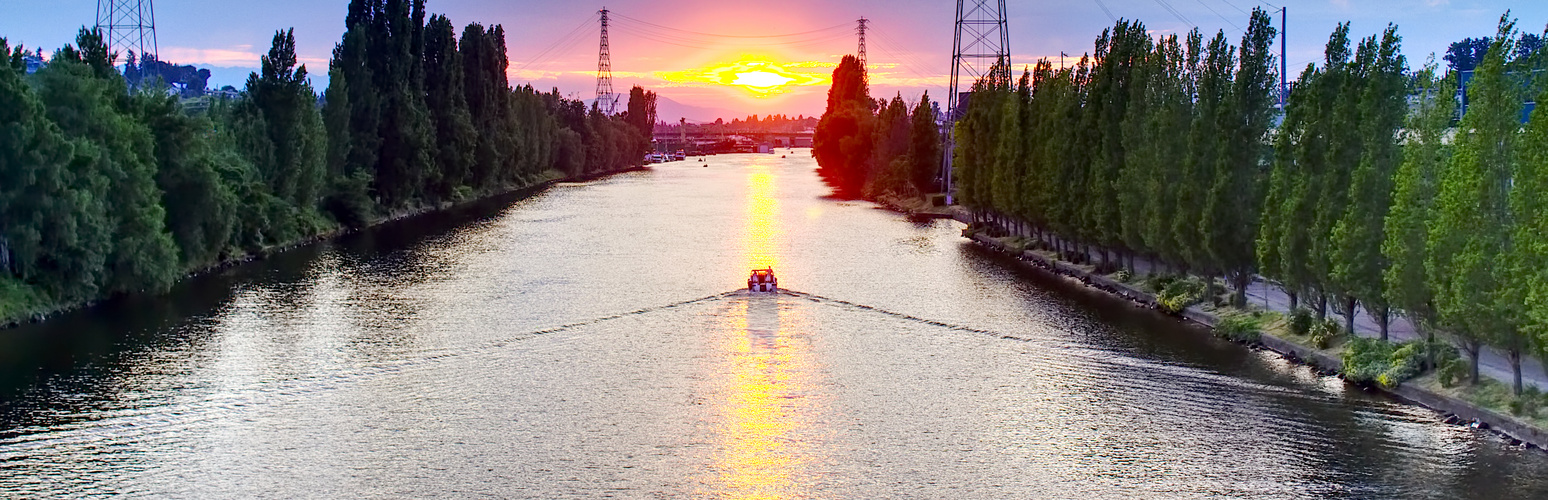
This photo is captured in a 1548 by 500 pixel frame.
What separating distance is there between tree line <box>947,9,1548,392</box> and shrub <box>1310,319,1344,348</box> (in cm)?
48

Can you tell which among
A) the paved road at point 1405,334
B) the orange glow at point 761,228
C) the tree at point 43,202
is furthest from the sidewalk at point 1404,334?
the tree at point 43,202

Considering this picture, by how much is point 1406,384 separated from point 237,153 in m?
56.7

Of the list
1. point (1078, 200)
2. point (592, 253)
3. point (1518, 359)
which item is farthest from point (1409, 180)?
point (592, 253)

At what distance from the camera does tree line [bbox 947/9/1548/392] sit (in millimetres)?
29562

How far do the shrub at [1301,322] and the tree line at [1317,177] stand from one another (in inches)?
12.9

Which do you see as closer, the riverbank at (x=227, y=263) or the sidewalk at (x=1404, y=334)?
the sidewalk at (x=1404, y=334)

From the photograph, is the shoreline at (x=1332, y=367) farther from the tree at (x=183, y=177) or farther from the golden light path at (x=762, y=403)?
the tree at (x=183, y=177)

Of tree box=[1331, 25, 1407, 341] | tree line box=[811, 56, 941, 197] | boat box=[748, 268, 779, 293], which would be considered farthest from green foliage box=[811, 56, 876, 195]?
tree box=[1331, 25, 1407, 341]

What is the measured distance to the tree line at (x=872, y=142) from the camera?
10756 cm

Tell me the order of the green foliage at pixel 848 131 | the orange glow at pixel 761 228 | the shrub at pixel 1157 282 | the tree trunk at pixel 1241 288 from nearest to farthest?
1. the tree trunk at pixel 1241 288
2. the shrub at pixel 1157 282
3. the orange glow at pixel 761 228
4. the green foliage at pixel 848 131

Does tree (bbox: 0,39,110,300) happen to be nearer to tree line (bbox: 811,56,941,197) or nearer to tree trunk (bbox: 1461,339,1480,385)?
tree trunk (bbox: 1461,339,1480,385)

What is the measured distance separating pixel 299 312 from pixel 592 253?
21.8 m

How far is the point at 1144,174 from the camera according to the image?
167 feet

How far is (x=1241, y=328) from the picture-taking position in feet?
136
